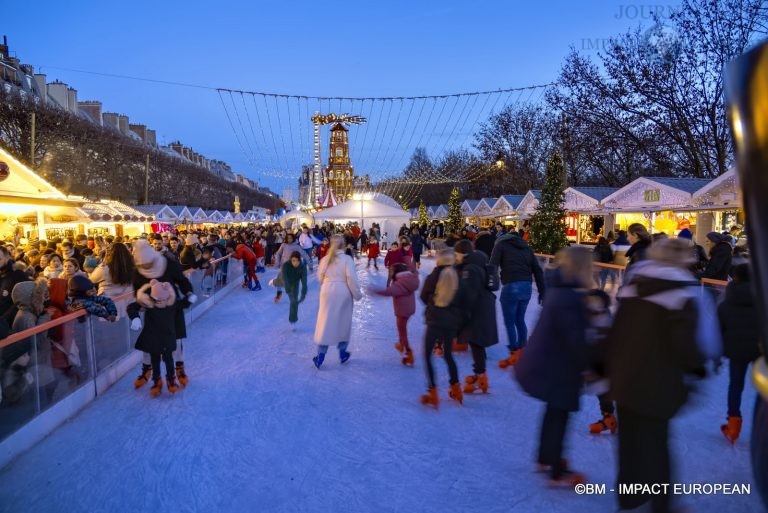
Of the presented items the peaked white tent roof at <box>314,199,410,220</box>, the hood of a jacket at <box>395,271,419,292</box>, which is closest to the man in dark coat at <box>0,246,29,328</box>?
the hood of a jacket at <box>395,271,419,292</box>

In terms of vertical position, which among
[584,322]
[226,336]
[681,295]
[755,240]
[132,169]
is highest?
[132,169]

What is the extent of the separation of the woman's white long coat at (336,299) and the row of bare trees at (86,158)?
20.8 m

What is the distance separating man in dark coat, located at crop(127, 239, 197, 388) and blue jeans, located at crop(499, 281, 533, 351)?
3270 millimetres

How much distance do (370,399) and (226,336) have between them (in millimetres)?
3627

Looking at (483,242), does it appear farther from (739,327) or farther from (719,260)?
(739,327)

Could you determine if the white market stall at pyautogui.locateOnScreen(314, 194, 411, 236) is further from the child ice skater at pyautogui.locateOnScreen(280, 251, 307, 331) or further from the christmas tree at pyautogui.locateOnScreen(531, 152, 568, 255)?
the child ice skater at pyautogui.locateOnScreen(280, 251, 307, 331)

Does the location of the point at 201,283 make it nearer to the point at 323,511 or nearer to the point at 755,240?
the point at 323,511

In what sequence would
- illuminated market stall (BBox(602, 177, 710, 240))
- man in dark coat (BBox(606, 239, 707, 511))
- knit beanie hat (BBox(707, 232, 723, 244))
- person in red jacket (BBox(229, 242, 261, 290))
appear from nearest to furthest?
man in dark coat (BBox(606, 239, 707, 511))
knit beanie hat (BBox(707, 232, 723, 244))
person in red jacket (BBox(229, 242, 261, 290))
illuminated market stall (BBox(602, 177, 710, 240))

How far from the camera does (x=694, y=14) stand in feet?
53.6

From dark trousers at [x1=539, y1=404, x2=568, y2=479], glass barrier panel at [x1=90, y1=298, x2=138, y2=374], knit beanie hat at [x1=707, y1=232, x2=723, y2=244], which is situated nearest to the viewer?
dark trousers at [x1=539, y1=404, x2=568, y2=479]

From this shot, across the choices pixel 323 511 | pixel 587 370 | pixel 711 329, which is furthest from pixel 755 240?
pixel 323 511

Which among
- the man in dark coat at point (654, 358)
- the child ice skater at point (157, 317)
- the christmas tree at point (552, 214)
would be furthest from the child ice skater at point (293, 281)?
the christmas tree at point (552, 214)

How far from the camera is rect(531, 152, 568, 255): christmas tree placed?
14.2m

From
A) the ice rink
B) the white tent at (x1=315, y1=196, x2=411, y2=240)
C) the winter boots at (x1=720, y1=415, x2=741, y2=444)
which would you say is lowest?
the ice rink
